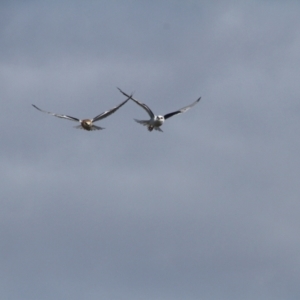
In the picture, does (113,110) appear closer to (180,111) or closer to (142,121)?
(142,121)

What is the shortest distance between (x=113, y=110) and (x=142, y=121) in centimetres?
362

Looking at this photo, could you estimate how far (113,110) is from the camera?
446 feet

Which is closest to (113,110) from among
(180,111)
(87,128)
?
(87,128)

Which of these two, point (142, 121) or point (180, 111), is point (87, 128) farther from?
point (180, 111)

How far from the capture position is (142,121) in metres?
138

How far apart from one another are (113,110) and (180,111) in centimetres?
1424

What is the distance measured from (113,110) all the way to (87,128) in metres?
3.47

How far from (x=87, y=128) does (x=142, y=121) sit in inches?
250

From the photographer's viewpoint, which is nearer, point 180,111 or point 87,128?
point 87,128

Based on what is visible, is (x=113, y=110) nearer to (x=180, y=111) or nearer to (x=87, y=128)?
(x=87, y=128)

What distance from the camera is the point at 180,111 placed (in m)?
148

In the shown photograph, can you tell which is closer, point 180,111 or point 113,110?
point 113,110

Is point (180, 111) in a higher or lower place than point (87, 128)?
higher
